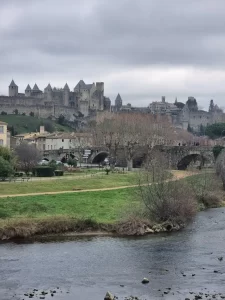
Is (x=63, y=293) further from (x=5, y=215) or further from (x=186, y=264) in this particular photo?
(x=5, y=215)

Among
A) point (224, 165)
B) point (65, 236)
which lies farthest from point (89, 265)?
point (224, 165)

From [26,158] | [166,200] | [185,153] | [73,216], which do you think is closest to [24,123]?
[185,153]

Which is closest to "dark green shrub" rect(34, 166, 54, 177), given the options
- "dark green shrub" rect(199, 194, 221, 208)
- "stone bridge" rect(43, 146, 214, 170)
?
"dark green shrub" rect(199, 194, 221, 208)

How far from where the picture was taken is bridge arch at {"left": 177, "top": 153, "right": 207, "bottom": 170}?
10694 cm

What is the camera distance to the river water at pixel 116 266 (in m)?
30.6

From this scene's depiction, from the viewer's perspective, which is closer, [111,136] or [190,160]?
[111,136]

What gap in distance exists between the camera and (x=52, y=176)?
72.2 meters

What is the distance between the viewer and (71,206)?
53.2 metres

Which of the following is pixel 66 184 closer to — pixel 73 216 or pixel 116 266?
pixel 73 216

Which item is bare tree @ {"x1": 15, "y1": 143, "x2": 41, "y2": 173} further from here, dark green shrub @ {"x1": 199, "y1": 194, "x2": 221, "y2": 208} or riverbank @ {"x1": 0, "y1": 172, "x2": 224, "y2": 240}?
dark green shrub @ {"x1": 199, "y1": 194, "x2": 221, "y2": 208}

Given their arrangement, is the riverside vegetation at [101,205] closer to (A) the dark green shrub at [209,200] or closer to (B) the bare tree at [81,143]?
(A) the dark green shrub at [209,200]

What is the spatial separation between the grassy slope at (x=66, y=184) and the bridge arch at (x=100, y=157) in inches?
1472

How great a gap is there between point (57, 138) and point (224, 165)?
58.6 meters

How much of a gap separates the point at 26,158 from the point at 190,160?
37295 millimetres
